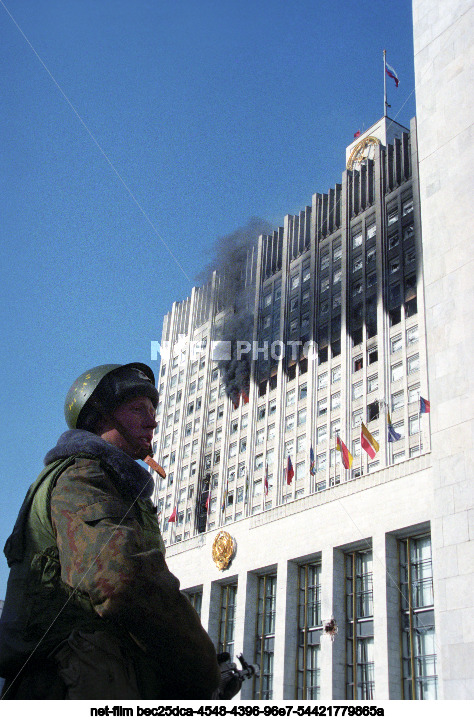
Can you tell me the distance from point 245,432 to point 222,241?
16.4 metres

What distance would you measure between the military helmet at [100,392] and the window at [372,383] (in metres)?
38.7

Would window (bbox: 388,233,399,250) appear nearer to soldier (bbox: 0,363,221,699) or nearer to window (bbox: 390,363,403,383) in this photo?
window (bbox: 390,363,403,383)

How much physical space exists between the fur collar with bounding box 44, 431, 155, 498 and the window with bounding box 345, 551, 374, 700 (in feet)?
102

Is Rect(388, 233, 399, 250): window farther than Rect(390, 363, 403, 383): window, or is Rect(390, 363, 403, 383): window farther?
Rect(388, 233, 399, 250): window

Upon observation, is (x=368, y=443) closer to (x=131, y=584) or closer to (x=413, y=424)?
(x=413, y=424)

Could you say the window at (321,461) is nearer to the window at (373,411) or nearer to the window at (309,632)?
the window at (373,411)

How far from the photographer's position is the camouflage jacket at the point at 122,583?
2287 millimetres

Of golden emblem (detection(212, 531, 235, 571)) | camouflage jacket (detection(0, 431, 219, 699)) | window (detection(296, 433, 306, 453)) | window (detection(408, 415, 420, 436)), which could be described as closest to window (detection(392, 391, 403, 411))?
window (detection(408, 415, 420, 436))

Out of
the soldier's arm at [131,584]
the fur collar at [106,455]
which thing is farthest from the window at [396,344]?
the soldier's arm at [131,584]

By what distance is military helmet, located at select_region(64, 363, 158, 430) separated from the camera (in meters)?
3.32

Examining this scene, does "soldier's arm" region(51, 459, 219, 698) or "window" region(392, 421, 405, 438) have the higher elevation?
"window" region(392, 421, 405, 438)

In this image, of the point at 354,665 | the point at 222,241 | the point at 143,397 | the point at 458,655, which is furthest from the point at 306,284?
the point at 143,397

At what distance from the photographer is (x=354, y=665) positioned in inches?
1251

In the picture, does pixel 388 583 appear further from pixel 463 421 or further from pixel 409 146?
pixel 409 146
